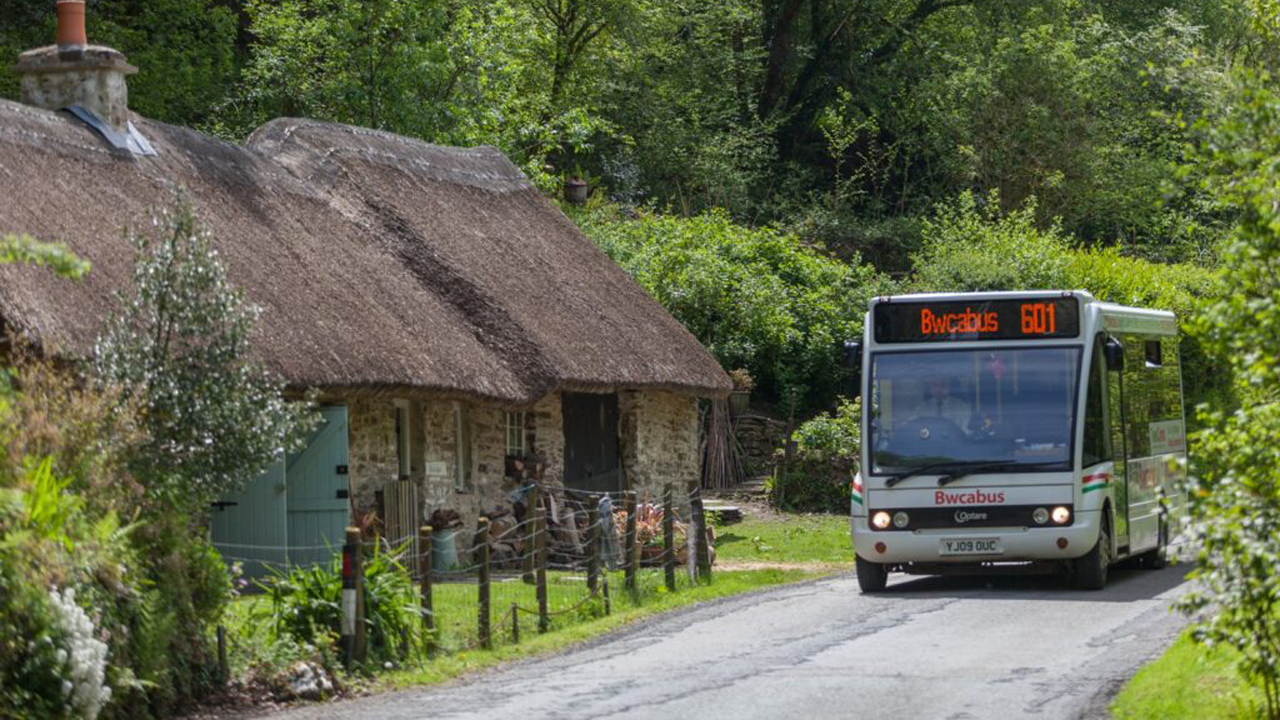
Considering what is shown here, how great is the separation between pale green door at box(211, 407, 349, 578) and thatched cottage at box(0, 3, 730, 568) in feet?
0.07

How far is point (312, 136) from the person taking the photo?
2462cm

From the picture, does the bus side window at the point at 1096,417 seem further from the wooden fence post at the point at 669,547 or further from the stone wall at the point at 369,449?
the stone wall at the point at 369,449

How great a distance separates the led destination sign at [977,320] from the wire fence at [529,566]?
9.39 feet

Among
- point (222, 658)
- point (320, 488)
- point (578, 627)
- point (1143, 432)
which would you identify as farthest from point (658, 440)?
point (222, 658)

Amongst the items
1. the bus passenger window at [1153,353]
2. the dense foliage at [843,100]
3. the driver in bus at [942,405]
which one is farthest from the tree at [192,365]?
the dense foliage at [843,100]

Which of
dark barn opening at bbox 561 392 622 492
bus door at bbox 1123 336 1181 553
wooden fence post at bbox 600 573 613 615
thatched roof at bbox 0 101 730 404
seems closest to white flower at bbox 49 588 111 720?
thatched roof at bbox 0 101 730 404

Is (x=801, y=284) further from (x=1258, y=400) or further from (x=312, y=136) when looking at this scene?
(x=1258, y=400)

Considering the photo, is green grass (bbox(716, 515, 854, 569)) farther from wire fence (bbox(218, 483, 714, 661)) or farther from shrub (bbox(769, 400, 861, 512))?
wire fence (bbox(218, 483, 714, 661))

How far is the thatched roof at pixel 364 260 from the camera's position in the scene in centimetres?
1752

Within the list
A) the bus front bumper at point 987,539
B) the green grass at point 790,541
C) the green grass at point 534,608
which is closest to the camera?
the green grass at point 534,608

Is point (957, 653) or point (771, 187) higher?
point (771, 187)

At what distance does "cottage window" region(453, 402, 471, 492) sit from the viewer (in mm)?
22438

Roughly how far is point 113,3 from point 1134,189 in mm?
22967

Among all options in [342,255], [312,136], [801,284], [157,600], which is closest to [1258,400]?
[157,600]
